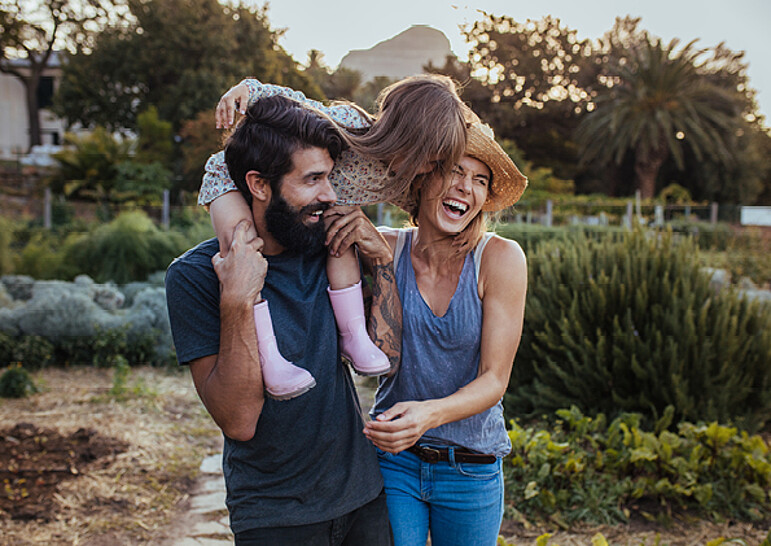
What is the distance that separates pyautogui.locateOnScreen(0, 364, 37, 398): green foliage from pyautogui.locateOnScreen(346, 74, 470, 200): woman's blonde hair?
5606mm

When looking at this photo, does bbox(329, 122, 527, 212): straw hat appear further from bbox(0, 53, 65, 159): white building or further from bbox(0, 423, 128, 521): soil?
bbox(0, 53, 65, 159): white building

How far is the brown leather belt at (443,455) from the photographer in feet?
6.86

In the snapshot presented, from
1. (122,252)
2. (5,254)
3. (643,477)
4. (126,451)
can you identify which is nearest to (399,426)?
(643,477)

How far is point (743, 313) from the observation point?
5129 millimetres

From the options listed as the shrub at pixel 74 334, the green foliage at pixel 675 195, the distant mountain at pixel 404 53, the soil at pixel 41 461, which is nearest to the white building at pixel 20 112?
the shrub at pixel 74 334

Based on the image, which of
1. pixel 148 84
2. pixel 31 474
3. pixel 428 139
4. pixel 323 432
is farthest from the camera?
pixel 148 84

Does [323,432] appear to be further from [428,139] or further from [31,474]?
[31,474]

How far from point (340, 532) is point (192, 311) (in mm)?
730

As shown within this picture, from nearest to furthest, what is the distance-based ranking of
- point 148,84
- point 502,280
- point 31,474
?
point 502,280
point 31,474
point 148,84

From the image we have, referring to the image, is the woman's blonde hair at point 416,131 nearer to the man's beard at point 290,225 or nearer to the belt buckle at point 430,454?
the man's beard at point 290,225

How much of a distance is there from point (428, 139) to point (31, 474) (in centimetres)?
398

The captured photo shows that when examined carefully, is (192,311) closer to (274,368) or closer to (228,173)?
(274,368)

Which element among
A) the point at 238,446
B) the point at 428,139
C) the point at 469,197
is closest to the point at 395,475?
the point at 238,446

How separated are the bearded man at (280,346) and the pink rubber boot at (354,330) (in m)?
0.04
